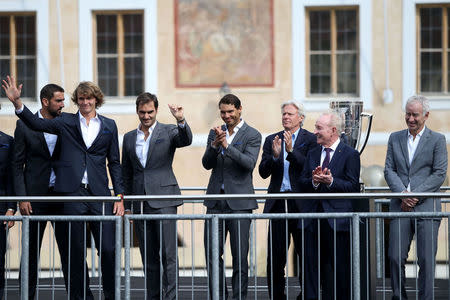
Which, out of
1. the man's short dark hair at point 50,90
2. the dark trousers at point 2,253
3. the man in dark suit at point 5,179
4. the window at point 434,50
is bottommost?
the dark trousers at point 2,253

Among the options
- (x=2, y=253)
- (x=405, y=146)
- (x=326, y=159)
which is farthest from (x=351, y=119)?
(x=2, y=253)

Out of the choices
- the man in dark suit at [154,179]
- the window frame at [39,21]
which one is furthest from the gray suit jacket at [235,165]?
the window frame at [39,21]

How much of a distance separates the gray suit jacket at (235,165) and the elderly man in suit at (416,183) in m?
1.30

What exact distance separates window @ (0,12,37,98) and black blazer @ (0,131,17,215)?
9.30 meters

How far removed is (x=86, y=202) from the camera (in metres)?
10.2

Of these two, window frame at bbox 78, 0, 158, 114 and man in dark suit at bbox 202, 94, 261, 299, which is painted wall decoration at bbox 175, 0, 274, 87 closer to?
window frame at bbox 78, 0, 158, 114

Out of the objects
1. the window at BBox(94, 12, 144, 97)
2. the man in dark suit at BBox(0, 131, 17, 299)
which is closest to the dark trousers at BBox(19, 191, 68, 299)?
the man in dark suit at BBox(0, 131, 17, 299)

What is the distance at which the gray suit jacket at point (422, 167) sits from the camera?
34.7 feet

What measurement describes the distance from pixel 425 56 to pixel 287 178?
9.97m

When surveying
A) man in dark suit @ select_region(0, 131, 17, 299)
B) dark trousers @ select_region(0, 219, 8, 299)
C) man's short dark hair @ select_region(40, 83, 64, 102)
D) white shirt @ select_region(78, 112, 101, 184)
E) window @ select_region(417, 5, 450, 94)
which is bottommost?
dark trousers @ select_region(0, 219, 8, 299)

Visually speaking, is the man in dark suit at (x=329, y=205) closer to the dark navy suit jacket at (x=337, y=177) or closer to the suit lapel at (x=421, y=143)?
the dark navy suit jacket at (x=337, y=177)

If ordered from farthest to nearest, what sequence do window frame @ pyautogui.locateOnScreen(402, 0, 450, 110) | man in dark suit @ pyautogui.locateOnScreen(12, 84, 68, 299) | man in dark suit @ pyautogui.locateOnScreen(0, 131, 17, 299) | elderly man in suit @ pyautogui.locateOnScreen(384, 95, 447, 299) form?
window frame @ pyautogui.locateOnScreen(402, 0, 450, 110), man in dark suit @ pyautogui.locateOnScreen(0, 131, 17, 299), man in dark suit @ pyautogui.locateOnScreen(12, 84, 68, 299), elderly man in suit @ pyautogui.locateOnScreen(384, 95, 447, 299)

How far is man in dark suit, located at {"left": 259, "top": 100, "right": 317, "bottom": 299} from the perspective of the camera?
10633 mm

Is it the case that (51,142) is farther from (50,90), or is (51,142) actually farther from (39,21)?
(39,21)
